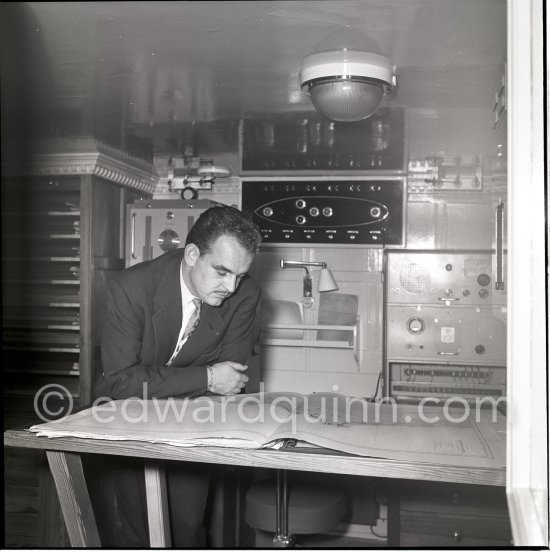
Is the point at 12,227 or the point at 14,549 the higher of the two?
the point at 12,227

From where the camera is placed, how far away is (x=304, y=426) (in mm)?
1878

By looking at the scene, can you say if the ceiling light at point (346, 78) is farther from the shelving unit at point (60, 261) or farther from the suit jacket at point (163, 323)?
the shelving unit at point (60, 261)

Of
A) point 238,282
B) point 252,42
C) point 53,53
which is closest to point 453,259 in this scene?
point 238,282

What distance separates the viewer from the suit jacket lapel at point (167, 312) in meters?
2.86

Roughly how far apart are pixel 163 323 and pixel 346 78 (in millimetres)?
1274

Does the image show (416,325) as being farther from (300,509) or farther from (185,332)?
(185,332)

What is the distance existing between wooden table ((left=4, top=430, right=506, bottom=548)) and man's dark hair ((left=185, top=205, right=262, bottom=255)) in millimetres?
1098

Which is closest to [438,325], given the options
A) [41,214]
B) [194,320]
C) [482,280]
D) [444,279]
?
[444,279]

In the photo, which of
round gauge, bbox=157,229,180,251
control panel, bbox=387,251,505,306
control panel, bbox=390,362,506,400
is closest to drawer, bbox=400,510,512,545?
control panel, bbox=390,362,506,400

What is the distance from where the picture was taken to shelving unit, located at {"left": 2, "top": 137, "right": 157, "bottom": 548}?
450 centimetres

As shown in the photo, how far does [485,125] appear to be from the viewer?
12.2ft

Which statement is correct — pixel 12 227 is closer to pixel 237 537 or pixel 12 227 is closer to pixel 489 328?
pixel 237 537

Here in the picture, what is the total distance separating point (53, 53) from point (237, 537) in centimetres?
284

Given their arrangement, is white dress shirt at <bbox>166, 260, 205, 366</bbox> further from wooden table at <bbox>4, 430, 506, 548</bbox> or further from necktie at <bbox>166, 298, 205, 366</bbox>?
wooden table at <bbox>4, 430, 506, 548</bbox>
